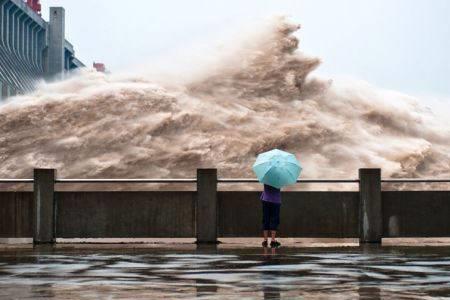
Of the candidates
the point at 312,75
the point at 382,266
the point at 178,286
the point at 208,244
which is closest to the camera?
the point at 178,286

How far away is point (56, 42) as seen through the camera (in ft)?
379

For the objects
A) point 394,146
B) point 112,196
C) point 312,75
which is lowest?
point 112,196

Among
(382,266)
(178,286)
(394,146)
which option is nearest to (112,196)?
(382,266)

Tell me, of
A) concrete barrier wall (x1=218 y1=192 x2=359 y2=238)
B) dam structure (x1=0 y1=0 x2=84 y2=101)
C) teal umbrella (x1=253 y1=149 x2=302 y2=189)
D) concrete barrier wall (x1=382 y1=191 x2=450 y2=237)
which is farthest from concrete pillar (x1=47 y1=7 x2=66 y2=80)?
teal umbrella (x1=253 y1=149 x2=302 y2=189)

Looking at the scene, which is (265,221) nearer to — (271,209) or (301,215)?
(271,209)

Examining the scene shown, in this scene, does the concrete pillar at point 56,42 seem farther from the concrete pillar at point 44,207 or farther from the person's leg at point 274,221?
the person's leg at point 274,221

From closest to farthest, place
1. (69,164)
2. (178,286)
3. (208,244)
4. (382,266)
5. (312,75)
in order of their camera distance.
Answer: (178,286), (382,266), (208,244), (69,164), (312,75)

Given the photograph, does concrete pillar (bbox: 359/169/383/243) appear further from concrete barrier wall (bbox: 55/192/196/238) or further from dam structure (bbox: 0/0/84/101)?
dam structure (bbox: 0/0/84/101)

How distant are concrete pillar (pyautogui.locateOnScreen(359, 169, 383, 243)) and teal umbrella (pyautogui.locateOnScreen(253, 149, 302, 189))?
1668 millimetres

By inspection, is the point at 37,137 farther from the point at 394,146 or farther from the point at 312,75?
the point at 394,146

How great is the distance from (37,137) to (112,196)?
4903 cm

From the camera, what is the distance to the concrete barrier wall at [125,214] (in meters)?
19.9

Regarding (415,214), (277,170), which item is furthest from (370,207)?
(277,170)

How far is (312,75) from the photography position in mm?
70375
